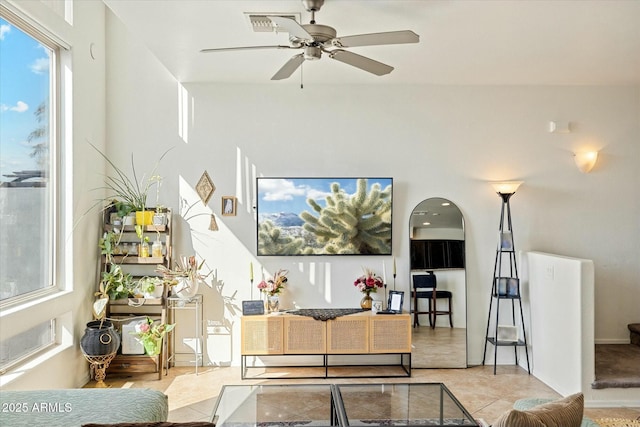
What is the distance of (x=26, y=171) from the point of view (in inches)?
149

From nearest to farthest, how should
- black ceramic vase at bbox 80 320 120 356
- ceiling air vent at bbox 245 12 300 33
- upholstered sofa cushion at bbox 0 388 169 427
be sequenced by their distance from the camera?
upholstered sofa cushion at bbox 0 388 169 427, ceiling air vent at bbox 245 12 300 33, black ceramic vase at bbox 80 320 120 356

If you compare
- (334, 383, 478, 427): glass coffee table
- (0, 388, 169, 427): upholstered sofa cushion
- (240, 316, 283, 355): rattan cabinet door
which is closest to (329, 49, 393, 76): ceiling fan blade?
(334, 383, 478, 427): glass coffee table

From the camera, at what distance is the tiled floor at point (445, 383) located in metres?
3.90

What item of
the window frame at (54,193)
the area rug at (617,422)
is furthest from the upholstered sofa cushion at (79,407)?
the area rug at (617,422)

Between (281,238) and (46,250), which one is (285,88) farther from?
(46,250)

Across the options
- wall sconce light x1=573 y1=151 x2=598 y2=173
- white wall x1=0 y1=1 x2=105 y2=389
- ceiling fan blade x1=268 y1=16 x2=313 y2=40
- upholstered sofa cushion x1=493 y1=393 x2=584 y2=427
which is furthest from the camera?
wall sconce light x1=573 y1=151 x2=598 y2=173

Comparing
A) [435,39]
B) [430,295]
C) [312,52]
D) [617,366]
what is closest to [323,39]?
[312,52]

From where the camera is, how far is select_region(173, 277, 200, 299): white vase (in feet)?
15.6

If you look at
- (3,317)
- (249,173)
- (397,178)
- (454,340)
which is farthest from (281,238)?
(3,317)

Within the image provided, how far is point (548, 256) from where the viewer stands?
4570mm

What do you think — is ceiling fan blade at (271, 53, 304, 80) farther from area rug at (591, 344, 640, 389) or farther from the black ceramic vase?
area rug at (591, 344, 640, 389)

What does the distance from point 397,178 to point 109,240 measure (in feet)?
9.61

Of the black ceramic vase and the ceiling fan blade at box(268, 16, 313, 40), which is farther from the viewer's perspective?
the black ceramic vase

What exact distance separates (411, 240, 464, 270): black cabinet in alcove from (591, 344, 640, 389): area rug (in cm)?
154
